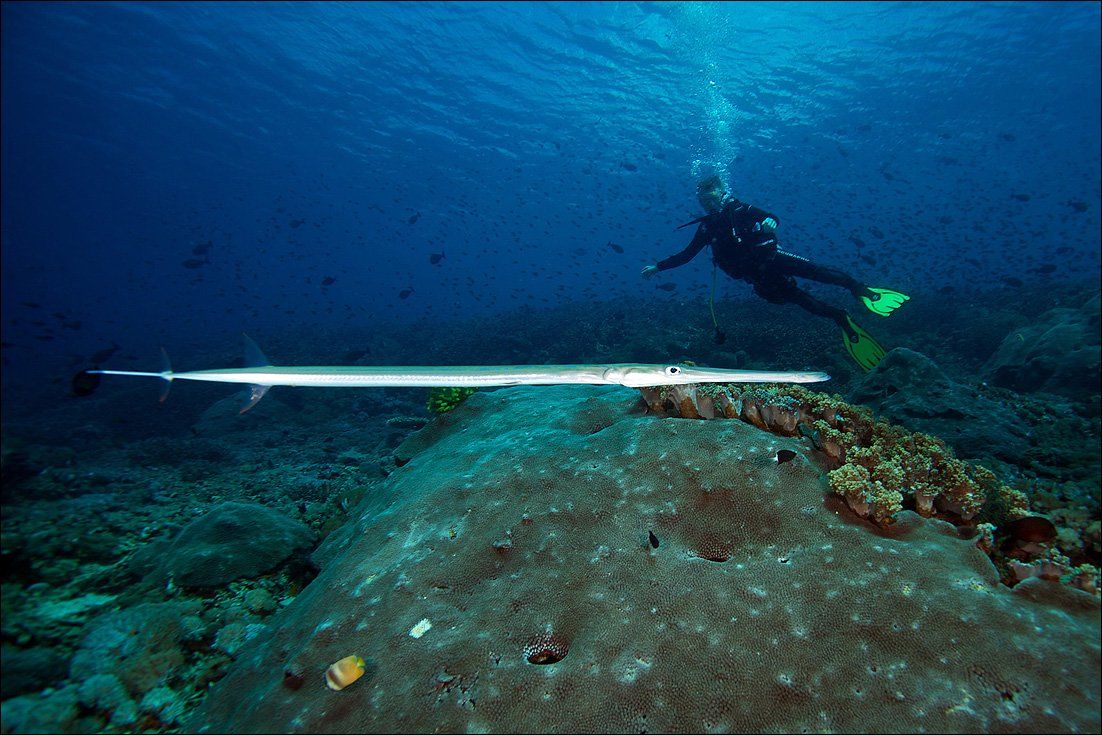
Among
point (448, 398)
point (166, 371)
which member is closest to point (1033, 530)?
point (448, 398)

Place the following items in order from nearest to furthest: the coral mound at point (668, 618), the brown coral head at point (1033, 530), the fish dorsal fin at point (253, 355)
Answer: the coral mound at point (668, 618)
the brown coral head at point (1033, 530)
the fish dorsal fin at point (253, 355)

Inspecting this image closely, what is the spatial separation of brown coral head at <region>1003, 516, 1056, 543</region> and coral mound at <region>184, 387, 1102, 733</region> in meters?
0.59

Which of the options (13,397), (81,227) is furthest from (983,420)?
(81,227)

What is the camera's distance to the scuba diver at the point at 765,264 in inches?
406

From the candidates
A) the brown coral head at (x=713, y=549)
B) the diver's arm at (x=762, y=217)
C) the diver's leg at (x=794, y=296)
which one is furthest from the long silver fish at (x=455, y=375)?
the diver's leg at (x=794, y=296)

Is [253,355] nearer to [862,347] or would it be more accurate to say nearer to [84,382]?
[84,382]

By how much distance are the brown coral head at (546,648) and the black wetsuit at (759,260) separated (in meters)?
9.21

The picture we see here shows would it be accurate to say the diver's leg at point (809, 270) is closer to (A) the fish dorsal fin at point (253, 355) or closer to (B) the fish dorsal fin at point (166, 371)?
(A) the fish dorsal fin at point (253, 355)

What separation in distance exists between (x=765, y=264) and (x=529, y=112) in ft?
116

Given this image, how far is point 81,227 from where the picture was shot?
68938mm

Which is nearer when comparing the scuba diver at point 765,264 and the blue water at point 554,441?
the blue water at point 554,441

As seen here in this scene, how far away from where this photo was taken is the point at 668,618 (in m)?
2.74

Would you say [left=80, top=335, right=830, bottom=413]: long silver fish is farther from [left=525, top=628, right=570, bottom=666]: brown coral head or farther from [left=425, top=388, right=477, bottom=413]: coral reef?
[left=425, top=388, right=477, bottom=413]: coral reef

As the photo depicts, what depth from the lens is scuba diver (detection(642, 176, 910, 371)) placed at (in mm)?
10320
